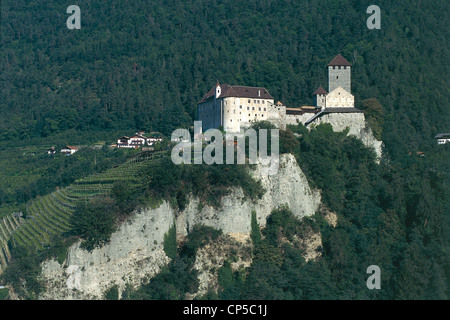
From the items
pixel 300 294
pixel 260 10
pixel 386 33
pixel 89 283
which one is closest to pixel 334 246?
pixel 300 294

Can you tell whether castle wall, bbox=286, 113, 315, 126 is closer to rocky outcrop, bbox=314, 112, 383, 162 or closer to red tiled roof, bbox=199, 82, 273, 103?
rocky outcrop, bbox=314, 112, 383, 162

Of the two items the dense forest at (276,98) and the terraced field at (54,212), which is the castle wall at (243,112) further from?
the terraced field at (54,212)

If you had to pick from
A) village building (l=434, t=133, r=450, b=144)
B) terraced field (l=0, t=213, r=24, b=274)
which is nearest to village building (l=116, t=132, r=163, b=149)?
terraced field (l=0, t=213, r=24, b=274)

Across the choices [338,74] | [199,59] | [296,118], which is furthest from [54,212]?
[199,59]

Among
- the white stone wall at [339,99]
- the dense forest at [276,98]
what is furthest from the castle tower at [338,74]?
the dense forest at [276,98]

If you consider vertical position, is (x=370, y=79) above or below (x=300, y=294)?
above

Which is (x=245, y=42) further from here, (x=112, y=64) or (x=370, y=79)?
(x=370, y=79)
